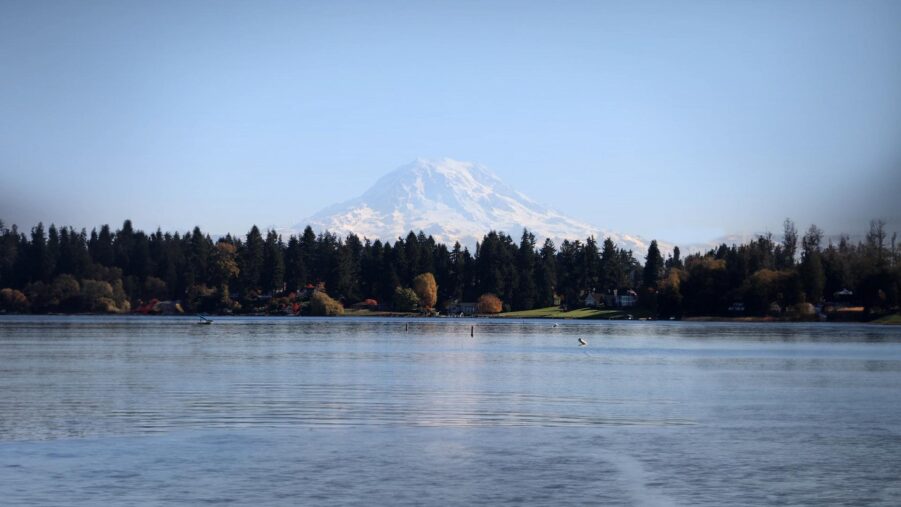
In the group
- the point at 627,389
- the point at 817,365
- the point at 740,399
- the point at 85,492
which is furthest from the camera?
the point at 817,365

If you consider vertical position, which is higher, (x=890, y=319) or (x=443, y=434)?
(x=890, y=319)

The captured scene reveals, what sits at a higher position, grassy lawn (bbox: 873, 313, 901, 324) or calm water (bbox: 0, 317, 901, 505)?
grassy lawn (bbox: 873, 313, 901, 324)

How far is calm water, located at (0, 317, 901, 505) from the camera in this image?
→ 1052 inches

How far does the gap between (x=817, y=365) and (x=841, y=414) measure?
35.1 m

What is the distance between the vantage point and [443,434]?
36.4 meters

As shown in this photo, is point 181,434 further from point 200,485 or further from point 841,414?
point 841,414

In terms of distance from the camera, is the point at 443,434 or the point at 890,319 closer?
the point at 443,434

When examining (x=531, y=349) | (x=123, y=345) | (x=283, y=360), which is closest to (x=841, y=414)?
(x=283, y=360)

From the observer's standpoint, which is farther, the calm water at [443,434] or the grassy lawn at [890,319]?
the grassy lawn at [890,319]

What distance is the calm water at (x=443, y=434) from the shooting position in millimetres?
26719

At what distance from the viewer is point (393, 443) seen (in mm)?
34156

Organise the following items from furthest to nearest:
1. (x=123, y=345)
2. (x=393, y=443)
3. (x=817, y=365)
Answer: (x=123, y=345) < (x=817, y=365) < (x=393, y=443)

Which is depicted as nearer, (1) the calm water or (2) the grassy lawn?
(1) the calm water

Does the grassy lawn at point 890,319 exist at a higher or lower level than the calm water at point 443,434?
higher
